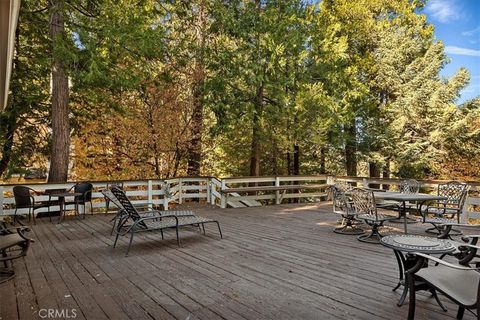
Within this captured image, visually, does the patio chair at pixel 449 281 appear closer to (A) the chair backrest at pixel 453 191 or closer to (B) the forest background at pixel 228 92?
(A) the chair backrest at pixel 453 191

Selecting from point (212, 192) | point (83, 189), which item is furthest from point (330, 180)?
point (83, 189)

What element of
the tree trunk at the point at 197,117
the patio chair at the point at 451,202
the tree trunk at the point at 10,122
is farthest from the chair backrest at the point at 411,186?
the tree trunk at the point at 10,122

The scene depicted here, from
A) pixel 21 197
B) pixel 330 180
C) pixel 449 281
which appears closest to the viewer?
pixel 449 281

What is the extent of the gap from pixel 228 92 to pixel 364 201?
6.89 metres

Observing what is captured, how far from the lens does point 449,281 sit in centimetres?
218

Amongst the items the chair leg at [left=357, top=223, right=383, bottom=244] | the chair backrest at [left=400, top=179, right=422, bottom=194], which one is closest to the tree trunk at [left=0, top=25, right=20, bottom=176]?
the chair leg at [left=357, top=223, right=383, bottom=244]

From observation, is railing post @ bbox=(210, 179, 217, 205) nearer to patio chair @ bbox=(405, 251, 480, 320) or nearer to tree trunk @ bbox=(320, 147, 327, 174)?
tree trunk @ bbox=(320, 147, 327, 174)

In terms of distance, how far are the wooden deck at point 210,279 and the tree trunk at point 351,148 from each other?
28.8ft

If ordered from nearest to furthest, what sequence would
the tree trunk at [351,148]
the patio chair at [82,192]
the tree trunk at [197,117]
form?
the patio chair at [82,192]
the tree trunk at [197,117]
the tree trunk at [351,148]

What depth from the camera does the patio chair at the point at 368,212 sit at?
15.8ft

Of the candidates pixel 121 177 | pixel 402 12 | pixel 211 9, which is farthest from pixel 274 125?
pixel 402 12

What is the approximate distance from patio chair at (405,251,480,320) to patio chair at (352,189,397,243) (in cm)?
243

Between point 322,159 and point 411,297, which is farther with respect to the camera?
point 322,159

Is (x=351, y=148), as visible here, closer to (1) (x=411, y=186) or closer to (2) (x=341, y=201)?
(1) (x=411, y=186)
